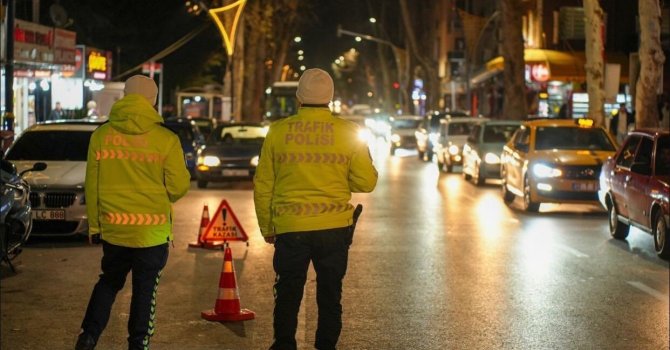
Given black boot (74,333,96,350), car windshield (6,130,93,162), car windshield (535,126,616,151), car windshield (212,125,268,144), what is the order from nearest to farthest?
black boot (74,333,96,350)
car windshield (6,130,93,162)
car windshield (535,126,616,151)
car windshield (212,125,268,144)

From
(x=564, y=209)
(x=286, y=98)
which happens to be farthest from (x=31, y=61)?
(x=286, y=98)

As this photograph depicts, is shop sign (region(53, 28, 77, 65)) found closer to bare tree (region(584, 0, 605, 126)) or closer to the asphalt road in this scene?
bare tree (region(584, 0, 605, 126))

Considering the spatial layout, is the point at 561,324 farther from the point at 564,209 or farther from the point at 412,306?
the point at 564,209

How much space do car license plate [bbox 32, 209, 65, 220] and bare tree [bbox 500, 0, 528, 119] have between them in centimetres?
2923

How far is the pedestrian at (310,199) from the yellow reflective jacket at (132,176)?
627 millimetres

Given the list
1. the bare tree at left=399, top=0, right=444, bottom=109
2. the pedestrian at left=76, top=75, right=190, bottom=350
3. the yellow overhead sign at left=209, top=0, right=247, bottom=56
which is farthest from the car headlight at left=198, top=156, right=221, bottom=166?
the bare tree at left=399, top=0, right=444, bottom=109

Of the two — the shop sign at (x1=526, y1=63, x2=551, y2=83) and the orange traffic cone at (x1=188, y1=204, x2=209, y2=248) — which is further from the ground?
the shop sign at (x1=526, y1=63, x2=551, y2=83)

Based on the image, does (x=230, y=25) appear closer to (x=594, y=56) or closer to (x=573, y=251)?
(x=594, y=56)

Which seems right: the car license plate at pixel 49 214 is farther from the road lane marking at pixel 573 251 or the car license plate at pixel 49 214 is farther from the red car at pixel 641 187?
the red car at pixel 641 187

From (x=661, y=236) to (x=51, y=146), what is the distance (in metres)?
8.28

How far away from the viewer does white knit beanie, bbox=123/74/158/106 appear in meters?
7.12

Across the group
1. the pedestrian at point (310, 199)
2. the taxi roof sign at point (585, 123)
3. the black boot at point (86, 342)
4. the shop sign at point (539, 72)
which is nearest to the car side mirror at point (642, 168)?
the taxi roof sign at point (585, 123)

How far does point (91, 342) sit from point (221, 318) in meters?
2.51

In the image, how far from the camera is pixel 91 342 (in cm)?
707
